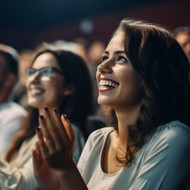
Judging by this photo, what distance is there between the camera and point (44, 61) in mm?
1767

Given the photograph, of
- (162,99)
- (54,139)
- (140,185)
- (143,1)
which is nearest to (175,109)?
(162,99)

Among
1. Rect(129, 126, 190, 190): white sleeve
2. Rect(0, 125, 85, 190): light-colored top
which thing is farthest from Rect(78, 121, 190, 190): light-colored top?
Rect(0, 125, 85, 190): light-colored top

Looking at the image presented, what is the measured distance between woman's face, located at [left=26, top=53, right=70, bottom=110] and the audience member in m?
0.58

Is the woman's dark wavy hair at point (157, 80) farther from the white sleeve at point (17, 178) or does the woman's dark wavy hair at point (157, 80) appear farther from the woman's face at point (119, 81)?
the white sleeve at point (17, 178)

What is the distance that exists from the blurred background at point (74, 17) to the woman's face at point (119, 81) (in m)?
3.73

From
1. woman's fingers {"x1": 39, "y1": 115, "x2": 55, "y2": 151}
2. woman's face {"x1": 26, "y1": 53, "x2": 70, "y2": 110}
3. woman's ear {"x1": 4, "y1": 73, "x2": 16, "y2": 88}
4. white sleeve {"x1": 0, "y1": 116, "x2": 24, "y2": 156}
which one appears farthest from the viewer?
woman's ear {"x1": 4, "y1": 73, "x2": 16, "y2": 88}

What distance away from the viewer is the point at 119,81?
1.10 m

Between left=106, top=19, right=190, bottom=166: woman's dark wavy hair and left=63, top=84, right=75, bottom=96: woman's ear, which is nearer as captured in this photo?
left=106, top=19, right=190, bottom=166: woman's dark wavy hair

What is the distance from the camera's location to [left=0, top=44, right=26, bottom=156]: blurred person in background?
1.97 m

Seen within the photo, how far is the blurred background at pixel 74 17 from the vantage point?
4.80m

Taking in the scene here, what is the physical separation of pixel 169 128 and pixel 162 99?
0.12 metres

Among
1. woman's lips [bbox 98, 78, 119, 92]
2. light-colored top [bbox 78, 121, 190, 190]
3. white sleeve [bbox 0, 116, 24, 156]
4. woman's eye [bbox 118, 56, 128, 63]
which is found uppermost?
woman's eye [bbox 118, 56, 128, 63]

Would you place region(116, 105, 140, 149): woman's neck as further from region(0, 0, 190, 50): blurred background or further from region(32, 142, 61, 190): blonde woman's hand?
region(0, 0, 190, 50): blurred background

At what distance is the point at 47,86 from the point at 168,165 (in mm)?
963
